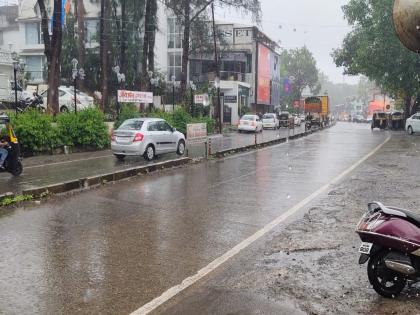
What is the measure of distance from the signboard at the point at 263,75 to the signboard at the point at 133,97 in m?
35.9

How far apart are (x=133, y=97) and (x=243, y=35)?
3567 cm

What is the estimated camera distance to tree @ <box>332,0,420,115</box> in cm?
4200

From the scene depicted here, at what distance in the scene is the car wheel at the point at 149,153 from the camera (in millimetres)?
18102

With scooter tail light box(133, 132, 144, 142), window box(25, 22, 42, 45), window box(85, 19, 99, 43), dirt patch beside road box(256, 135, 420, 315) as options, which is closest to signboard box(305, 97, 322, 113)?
window box(85, 19, 99, 43)

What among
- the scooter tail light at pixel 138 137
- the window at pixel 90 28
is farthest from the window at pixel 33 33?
the scooter tail light at pixel 138 137

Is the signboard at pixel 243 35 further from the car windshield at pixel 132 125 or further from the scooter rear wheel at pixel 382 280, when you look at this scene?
the scooter rear wheel at pixel 382 280

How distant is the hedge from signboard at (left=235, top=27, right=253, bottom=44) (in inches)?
1533

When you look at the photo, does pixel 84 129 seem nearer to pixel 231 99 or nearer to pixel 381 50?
pixel 381 50

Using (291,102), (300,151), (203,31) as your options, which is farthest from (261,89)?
(300,151)

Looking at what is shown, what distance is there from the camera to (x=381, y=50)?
4288 cm

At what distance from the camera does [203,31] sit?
40.8 metres

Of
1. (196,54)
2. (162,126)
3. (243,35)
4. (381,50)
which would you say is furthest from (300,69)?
(162,126)

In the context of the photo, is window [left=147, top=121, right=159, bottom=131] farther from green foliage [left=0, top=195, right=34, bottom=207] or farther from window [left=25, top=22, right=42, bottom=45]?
window [left=25, top=22, right=42, bottom=45]

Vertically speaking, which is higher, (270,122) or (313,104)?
(313,104)
